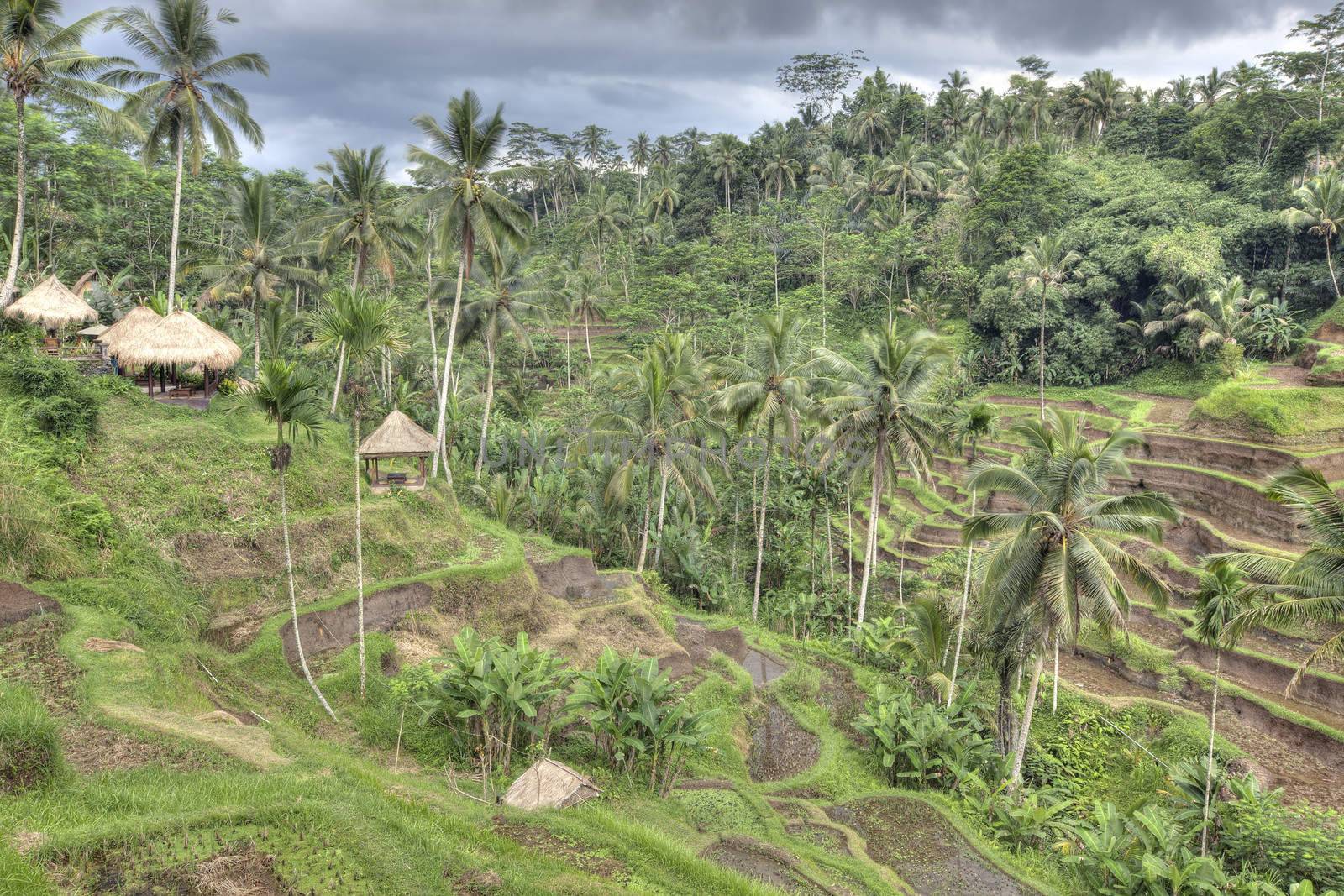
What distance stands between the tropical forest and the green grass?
0.52 feet

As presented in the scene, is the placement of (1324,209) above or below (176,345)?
above

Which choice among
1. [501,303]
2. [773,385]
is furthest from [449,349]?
[773,385]

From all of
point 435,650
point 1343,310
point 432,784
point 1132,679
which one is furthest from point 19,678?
point 1343,310

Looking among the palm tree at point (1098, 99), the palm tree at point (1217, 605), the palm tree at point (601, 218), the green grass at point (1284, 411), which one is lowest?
the palm tree at point (1217, 605)

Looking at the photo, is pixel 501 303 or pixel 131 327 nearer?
pixel 131 327

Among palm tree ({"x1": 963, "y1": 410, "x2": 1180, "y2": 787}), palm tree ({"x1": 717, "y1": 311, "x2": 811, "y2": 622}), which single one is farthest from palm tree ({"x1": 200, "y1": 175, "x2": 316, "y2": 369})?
palm tree ({"x1": 963, "y1": 410, "x2": 1180, "y2": 787})

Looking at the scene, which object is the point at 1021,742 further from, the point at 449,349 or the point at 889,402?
the point at 449,349

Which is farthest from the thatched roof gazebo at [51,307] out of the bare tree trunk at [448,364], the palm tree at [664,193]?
the palm tree at [664,193]

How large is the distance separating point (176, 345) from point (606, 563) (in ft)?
53.5

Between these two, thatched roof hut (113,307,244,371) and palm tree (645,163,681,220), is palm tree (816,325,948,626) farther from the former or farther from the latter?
palm tree (645,163,681,220)

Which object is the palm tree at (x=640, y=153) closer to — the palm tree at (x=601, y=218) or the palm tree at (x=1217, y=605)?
the palm tree at (x=601, y=218)

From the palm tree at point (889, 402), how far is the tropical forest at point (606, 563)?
0.48 ft

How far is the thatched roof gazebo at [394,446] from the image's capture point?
62.5 ft

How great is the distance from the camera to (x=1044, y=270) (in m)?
41.4
